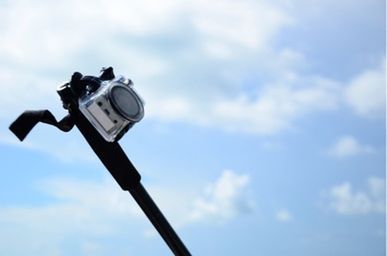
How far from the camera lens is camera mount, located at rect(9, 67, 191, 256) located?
2.64 m

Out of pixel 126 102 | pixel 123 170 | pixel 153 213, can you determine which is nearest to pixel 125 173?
pixel 123 170

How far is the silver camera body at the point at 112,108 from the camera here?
2.54 m

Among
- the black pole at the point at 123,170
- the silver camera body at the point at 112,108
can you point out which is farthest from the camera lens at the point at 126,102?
the black pole at the point at 123,170

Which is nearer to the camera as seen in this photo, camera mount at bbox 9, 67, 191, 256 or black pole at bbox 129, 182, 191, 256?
camera mount at bbox 9, 67, 191, 256

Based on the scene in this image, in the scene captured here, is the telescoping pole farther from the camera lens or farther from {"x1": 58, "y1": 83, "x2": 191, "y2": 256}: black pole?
the camera lens

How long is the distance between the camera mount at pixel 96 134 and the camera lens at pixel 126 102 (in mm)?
75

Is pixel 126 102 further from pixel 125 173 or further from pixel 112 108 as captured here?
pixel 125 173

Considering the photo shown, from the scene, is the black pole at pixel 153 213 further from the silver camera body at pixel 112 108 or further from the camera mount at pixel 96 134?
the silver camera body at pixel 112 108

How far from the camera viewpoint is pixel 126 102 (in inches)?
104

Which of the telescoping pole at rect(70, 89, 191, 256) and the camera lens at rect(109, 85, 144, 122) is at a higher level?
the camera lens at rect(109, 85, 144, 122)

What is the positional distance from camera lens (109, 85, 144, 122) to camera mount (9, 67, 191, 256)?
0.08 meters

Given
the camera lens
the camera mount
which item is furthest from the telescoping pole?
the camera lens

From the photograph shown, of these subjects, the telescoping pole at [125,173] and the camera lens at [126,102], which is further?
the telescoping pole at [125,173]

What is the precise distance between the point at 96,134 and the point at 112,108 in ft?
0.69
